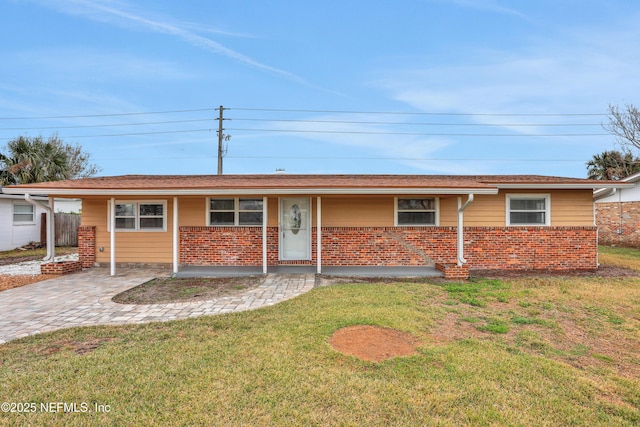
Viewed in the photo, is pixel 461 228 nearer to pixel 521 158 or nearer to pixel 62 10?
pixel 62 10

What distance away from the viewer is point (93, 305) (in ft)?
19.1

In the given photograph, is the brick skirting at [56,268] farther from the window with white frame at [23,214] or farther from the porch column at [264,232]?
the window with white frame at [23,214]

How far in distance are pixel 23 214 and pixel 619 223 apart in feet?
94.2

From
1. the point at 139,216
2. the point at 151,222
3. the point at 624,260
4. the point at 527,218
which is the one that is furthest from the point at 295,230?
the point at 624,260

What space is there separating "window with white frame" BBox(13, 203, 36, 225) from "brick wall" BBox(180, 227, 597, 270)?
11.3 metres

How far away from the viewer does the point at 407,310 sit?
521 centimetres

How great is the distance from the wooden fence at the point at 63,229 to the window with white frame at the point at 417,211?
16.5m

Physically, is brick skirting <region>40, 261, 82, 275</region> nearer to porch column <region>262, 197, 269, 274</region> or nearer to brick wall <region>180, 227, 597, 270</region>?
brick wall <region>180, 227, 597, 270</region>

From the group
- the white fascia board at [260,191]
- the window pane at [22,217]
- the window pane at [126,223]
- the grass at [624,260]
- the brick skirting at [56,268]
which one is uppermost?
the white fascia board at [260,191]

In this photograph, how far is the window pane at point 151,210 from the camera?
984 cm

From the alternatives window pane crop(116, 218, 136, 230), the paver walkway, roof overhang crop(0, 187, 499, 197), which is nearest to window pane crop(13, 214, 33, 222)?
roof overhang crop(0, 187, 499, 197)

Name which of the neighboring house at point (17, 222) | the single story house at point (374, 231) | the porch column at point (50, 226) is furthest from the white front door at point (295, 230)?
the neighboring house at point (17, 222)

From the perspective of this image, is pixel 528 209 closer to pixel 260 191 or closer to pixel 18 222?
pixel 260 191

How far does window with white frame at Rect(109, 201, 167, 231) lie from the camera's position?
984 centimetres
